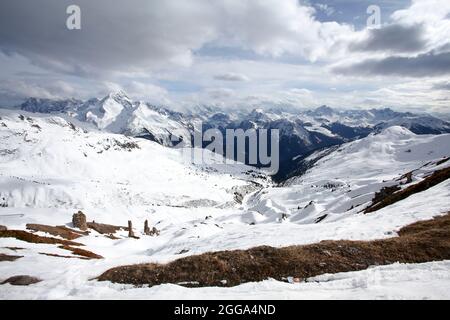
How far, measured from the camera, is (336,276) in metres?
18.6

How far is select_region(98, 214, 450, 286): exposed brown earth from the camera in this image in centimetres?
1989

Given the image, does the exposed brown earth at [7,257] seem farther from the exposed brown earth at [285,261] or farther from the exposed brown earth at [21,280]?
the exposed brown earth at [285,261]

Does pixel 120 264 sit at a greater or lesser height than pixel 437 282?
lesser

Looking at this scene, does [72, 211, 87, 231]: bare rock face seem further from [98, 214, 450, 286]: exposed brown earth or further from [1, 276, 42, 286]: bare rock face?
[98, 214, 450, 286]: exposed brown earth

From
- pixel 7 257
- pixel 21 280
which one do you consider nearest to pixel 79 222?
pixel 7 257

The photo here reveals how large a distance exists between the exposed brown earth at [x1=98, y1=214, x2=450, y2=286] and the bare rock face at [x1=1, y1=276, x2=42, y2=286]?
17.2ft

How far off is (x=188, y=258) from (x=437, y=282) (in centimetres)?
1548

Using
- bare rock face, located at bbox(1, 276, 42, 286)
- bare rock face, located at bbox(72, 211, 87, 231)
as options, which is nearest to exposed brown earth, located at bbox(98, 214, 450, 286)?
bare rock face, located at bbox(1, 276, 42, 286)

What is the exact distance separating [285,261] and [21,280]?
19.0m

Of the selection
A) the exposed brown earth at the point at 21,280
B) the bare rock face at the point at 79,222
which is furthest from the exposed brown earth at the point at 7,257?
the bare rock face at the point at 79,222

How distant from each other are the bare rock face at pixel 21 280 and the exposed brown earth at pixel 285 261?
17.2ft

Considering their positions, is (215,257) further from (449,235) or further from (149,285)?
(449,235)

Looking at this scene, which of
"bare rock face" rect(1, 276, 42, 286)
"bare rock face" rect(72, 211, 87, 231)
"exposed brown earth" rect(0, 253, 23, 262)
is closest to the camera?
"bare rock face" rect(1, 276, 42, 286)
